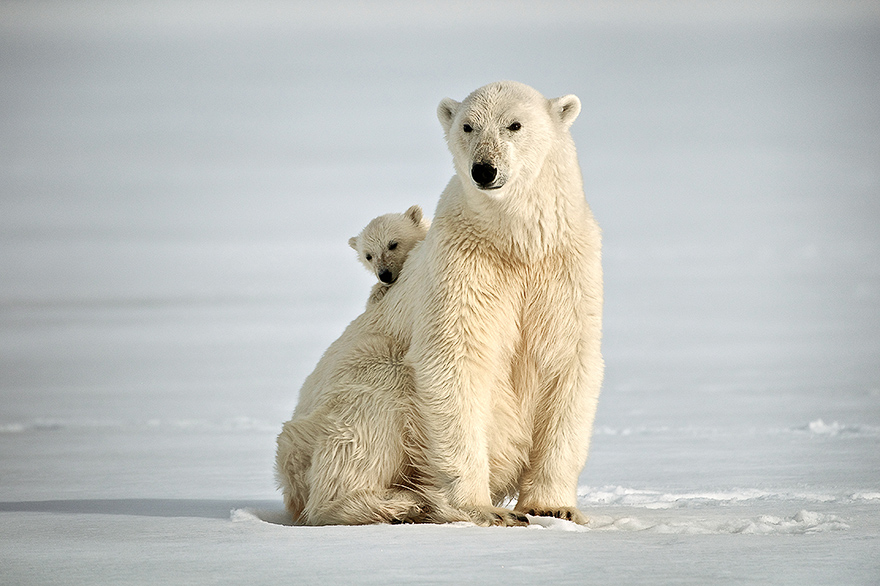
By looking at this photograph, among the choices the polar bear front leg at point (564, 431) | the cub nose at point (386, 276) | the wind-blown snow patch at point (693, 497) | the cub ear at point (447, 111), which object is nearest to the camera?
the polar bear front leg at point (564, 431)

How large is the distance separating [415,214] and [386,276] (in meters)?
0.71

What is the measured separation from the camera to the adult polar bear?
168 inches

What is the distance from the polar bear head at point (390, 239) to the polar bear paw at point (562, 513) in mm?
1707

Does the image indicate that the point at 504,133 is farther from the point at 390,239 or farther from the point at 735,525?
the point at 735,525

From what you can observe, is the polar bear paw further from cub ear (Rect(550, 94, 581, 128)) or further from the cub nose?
cub ear (Rect(550, 94, 581, 128))

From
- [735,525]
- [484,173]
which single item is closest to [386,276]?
[484,173]

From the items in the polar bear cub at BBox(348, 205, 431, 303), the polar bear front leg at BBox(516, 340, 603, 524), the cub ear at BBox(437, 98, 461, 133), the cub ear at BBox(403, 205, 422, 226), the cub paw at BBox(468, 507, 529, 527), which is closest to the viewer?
the cub paw at BBox(468, 507, 529, 527)

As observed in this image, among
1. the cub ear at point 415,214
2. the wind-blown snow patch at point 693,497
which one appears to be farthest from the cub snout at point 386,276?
the wind-blown snow patch at point 693,497

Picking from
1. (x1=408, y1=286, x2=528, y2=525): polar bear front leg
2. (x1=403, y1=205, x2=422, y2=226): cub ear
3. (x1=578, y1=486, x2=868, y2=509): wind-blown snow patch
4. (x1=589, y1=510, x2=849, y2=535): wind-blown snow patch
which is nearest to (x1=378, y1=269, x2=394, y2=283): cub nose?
(x1=403, y1=205, x2=422, y2=226): cub ear

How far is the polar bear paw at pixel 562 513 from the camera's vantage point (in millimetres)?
4320

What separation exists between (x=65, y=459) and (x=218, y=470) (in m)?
1.52

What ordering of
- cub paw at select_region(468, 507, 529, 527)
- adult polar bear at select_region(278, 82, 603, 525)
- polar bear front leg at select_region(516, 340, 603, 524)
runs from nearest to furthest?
cub paw at select_region(468, 507, 529, 527) < adult polar bear at select_region(278, 82, 603, 525) < polar bear front leg at select_region(516, 340, 603, 524)

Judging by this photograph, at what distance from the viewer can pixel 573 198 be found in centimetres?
445

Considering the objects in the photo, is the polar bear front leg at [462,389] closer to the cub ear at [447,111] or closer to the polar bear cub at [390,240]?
the cub ear at [447,111]
